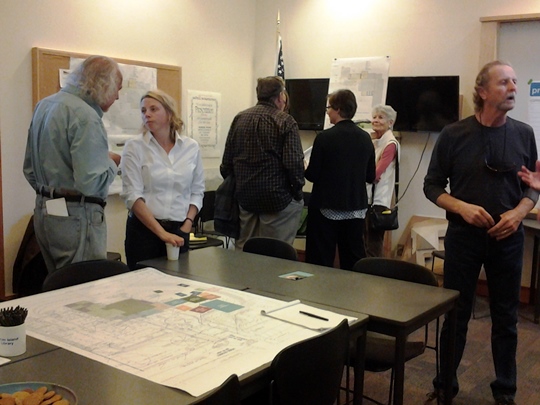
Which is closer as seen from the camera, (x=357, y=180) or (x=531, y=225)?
(x=357, y=180)

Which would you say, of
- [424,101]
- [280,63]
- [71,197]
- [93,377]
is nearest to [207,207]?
[280,63]

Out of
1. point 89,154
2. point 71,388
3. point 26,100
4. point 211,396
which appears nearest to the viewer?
point 211,396

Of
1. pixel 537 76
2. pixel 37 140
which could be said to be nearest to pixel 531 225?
pixel 537 76

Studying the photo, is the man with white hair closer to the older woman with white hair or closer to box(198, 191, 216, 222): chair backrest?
the older woman with white hair

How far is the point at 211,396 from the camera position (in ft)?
4.24

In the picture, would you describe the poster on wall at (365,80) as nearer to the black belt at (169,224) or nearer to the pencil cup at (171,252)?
the black belt at (169,224)

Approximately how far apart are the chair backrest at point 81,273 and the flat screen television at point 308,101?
12.0ft

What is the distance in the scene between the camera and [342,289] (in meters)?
2.40

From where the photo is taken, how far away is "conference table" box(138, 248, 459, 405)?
2.06 meters

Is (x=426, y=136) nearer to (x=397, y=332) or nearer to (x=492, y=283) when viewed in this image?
(x=492, y=283)

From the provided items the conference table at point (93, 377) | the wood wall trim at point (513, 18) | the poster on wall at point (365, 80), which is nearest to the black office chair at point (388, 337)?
the conference table at point (93, 377)

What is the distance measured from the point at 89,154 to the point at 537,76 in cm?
374

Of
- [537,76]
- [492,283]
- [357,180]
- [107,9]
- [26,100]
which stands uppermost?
[107,9]

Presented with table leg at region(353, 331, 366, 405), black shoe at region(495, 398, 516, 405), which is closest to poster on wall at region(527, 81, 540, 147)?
black shoe at region(495, 398, 516, 405)
